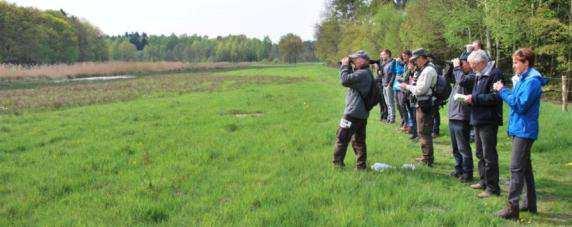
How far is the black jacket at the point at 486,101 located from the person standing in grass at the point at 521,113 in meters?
0.53

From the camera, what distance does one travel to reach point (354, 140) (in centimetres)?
889

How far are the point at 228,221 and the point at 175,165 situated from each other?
3330 millimetres

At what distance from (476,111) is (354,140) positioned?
227cm

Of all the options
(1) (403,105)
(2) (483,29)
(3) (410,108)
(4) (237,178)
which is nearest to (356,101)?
(4) (237,178)

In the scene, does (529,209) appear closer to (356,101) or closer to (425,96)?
(425,96)

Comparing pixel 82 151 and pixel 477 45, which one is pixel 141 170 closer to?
pixel 82 151

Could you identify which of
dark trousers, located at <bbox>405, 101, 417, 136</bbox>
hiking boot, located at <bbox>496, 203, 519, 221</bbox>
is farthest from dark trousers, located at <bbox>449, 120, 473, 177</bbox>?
dark trousers, located at <bbox>405, 101, 417, 136</bbox>

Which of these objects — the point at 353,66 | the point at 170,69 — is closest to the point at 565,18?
the point at 353,66

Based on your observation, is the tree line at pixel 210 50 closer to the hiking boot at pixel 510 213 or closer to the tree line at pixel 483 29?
the tree line at pixel 483 29

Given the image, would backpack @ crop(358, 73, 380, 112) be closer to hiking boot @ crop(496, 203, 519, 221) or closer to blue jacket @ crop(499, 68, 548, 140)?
blue jacket @ crop(499, 68, 548, 140)

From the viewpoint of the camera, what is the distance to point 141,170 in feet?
29.7

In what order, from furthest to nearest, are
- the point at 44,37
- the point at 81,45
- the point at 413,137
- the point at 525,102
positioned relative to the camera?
1. the point at 81,45
2. the point at 44,37
3. the point at 413,137
4. the point at 525,102

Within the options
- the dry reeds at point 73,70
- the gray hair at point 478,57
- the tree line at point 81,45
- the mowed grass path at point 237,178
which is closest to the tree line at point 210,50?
the tree line at point 81,45

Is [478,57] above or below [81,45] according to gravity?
below
